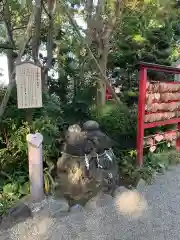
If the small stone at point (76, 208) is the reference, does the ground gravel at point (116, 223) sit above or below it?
below

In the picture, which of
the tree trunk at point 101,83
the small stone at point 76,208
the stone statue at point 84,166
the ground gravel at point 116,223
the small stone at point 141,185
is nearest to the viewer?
the ground gravel at point 116,223

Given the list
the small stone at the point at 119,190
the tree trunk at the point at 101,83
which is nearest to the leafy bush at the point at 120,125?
the tree trunk at the point at 101,83

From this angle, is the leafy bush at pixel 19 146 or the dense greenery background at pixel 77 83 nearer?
the leafy bush at pixel 19 146

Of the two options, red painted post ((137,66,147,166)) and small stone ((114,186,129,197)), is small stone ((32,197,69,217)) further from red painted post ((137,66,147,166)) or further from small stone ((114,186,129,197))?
red painted post ((137,66,147,166))

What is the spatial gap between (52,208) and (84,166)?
26.8 inches

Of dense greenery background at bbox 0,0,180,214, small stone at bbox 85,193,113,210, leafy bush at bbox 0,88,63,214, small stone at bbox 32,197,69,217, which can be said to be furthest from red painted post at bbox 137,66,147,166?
small stone at bbox 32,197,69,217

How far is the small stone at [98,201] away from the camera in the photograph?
2.94 metres

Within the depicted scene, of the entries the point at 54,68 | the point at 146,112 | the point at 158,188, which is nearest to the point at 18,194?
the point at 158,188

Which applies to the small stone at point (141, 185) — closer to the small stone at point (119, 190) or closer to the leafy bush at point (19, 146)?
the small stone at point (119, 190)

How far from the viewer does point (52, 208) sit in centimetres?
277

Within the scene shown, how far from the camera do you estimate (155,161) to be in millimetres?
4367

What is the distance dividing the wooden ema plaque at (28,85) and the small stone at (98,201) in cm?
143

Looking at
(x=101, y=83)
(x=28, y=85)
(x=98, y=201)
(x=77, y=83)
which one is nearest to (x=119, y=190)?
(x=98, y=201)

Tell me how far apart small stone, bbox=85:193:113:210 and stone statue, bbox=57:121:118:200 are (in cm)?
10
